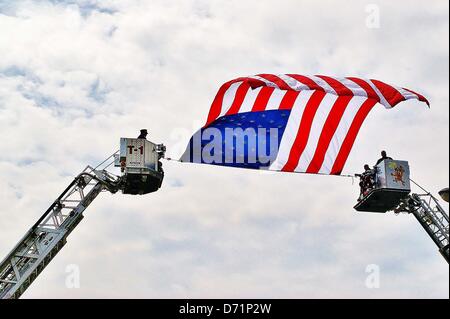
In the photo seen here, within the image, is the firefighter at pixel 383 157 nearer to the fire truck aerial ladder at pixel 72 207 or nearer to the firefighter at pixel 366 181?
the firefighter at pixel 366 181

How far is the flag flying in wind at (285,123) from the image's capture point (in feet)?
85.3

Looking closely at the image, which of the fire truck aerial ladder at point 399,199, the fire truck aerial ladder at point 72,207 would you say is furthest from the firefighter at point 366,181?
the fire truck aerial ladder at point 72,207

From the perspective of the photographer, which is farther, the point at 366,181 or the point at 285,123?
the point at 366,181

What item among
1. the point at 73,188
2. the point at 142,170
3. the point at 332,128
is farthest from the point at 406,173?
the point at 73,188

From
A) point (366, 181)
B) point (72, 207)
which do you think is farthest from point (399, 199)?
point (72, 207)

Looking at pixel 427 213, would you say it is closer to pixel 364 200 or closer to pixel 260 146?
pixel 364 200

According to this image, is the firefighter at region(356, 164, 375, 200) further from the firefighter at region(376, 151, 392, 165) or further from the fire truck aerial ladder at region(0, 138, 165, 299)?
the fire truck aerial ladder at region(0, 138, 165, 299)

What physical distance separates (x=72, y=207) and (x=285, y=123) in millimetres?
9152

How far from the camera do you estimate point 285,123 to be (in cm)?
2658

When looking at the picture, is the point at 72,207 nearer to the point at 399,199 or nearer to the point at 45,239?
the point at 45,239

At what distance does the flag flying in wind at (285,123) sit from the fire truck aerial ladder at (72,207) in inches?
80.2

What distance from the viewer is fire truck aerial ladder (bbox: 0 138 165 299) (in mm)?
25203
